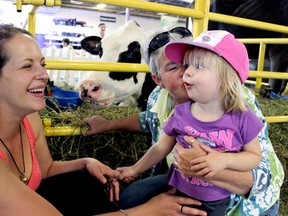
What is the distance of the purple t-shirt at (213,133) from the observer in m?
1.03

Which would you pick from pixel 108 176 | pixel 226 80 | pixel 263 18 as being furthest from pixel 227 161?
pixel 263 18

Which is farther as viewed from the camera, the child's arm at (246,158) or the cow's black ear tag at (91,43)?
the cow's black ear tag at (91,43)

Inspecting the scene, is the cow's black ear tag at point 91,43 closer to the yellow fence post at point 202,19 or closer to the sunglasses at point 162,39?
the yellow fence post at point 202,19

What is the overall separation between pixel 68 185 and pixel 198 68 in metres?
0.65

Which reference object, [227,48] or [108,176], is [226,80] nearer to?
[227,48]

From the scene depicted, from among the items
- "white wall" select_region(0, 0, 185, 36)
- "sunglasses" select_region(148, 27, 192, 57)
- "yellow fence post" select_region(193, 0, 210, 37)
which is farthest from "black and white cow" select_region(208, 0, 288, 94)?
"white wall" select_region(0, 0, 185, 36)

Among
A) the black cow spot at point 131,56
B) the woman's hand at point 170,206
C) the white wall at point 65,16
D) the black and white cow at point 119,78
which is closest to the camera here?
the woman's hand at point 170,206

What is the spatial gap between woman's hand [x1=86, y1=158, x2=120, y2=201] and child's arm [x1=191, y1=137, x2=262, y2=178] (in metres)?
0.40

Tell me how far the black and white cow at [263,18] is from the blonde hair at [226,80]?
12.6ft

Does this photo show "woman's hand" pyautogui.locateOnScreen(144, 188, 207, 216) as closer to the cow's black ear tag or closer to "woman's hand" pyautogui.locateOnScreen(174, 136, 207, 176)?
"woman's hand" pyautogui.locateOnScreen(174, 136, 207, 176)

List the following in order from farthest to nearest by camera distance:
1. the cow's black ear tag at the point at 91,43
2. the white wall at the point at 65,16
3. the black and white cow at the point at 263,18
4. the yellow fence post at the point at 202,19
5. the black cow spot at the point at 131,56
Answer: the white wall at the point at 65,16 < the black and white cow at the point at 263,18 < the cow's black ear tag at the point at 91,43 < the black cow spot at the point at 131,56 < the yellow fence post at the point at 202,19

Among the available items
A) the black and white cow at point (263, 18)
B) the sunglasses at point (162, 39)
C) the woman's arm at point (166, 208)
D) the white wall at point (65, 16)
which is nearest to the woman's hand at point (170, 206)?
the woman's arm at point (166, 208)

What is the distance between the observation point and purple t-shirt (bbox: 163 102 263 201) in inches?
40.4

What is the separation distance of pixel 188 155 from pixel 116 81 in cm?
149
